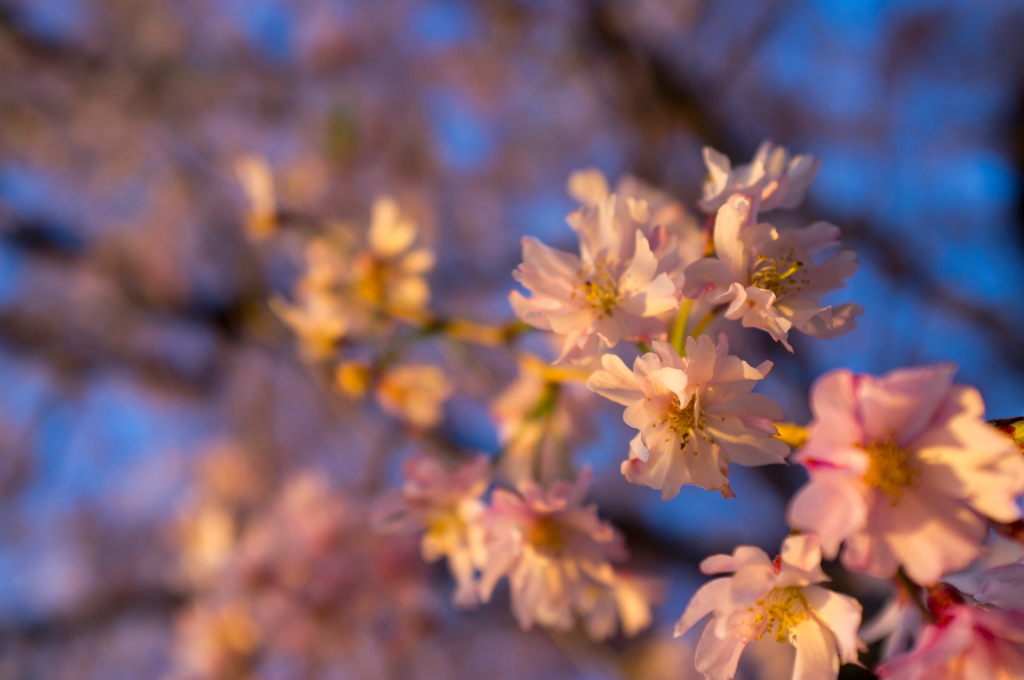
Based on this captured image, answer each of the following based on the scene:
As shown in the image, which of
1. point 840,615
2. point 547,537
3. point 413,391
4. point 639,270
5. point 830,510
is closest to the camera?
point 830,510

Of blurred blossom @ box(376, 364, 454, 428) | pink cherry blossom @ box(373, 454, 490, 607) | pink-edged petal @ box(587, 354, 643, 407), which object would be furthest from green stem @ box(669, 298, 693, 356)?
blurred blossom @ box(376, 364, 454, 428)

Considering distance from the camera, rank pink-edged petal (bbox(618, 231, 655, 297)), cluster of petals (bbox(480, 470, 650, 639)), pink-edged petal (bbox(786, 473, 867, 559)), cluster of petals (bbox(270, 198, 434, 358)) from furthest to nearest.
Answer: cluster of petals (bbox(270, 198, 434, 358))
cluster of petals (bbox(480, 470, 650, 639))
pink-edged petal (bbox(618, 231, 655, 297))
pink-edged petal (bbox(786, 473, 867, 559))

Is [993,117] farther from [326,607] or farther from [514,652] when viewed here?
[514,652]

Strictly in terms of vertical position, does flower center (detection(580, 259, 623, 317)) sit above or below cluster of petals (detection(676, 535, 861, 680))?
above

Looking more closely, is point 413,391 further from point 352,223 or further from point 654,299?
point 352,223

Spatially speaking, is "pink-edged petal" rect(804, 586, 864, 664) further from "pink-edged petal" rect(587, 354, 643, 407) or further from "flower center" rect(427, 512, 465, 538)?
"flower center" rect(427, 512, 465, 538)

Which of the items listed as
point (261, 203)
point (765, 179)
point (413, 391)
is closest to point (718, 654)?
point (765, 179)

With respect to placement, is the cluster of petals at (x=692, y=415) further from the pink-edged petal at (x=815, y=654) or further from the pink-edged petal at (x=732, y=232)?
the pink-edged petal at (x=815, y=654)
